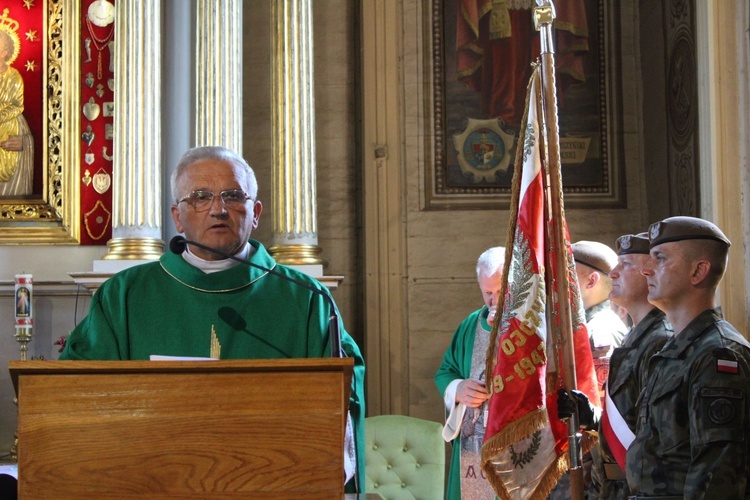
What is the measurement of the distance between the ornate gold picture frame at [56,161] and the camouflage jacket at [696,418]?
16.6 ft

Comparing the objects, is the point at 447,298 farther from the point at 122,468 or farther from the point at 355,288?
the point at 122,468

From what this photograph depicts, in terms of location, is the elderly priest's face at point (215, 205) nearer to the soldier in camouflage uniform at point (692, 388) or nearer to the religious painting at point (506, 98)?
the soldier in camouflage uniform at point (692, 388)

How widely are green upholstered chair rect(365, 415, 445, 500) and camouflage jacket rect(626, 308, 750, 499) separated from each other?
2497 millimetres

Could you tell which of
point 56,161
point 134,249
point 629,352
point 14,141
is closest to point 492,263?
point 629,352

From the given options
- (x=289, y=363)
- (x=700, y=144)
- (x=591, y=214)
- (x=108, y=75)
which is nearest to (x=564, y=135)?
(x=591, y=214)

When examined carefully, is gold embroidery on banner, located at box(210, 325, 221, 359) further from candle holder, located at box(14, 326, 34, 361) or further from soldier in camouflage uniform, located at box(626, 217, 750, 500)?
candle holder, located at box(14, 326, 34, 361)

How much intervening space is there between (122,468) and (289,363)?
16.0 inches

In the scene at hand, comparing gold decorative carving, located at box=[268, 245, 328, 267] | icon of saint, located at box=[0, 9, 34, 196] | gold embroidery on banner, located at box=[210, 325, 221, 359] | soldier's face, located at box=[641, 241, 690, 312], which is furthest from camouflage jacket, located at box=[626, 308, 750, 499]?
icon of saint, located at box=[0, 9, 34, 196]

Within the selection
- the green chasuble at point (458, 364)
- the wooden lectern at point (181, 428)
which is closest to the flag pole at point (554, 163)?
the green chasuble at point (458, 364)

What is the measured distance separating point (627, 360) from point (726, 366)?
68 centimetres

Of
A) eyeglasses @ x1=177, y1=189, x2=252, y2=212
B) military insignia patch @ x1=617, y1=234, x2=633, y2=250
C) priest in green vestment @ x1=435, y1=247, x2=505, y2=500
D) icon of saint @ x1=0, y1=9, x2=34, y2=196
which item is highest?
icon of saint @ x1=0, y1=9, x2=34, y2=196

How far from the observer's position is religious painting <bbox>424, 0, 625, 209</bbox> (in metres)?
7.72

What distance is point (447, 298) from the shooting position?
759cm

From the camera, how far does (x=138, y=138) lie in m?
6.78
